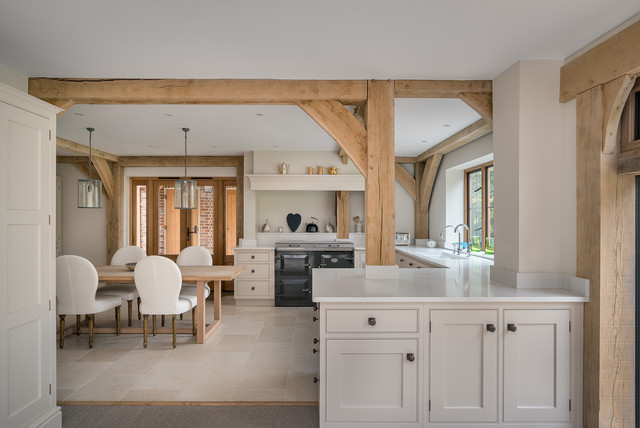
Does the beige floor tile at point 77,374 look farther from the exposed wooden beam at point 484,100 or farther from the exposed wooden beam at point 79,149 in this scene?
the exposed wooden beam at point 484,100

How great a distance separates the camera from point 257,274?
5.62 m

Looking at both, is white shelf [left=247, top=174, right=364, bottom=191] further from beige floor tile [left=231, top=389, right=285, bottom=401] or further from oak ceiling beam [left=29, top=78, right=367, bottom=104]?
beige floor tile [left=231, top=389, right=285, bottom=401]

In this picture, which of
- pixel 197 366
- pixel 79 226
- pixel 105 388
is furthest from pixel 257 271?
pixel 79 226

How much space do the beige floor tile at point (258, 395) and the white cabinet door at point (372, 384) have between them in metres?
0.66

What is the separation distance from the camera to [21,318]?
2.17 metres

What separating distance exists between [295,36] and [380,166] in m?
1.12

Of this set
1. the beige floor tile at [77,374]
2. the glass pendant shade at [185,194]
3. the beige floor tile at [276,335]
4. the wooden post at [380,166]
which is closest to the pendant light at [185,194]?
the glass pendant shade at [185,194]

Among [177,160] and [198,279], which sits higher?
[177,160]

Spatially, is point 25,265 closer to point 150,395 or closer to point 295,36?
point 150,395

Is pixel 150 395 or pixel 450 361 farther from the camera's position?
pixel 150 395

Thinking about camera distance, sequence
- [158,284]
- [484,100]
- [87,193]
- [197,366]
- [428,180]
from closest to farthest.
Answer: [484,100]
[197,366]
[158,284]
[87,193]
[428,180]

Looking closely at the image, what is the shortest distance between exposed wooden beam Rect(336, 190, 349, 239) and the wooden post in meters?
3.29

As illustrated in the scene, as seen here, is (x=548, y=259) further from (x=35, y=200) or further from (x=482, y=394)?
(x=35, y=200)

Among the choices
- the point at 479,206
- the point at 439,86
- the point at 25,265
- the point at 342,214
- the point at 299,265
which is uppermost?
the point at 439,86
